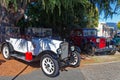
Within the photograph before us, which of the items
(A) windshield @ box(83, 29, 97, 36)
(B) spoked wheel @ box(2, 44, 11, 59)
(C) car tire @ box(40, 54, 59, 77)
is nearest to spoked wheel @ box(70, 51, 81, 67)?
(C) car tire @ box(40, 54, 59, 77)

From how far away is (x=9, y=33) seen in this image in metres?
14.7

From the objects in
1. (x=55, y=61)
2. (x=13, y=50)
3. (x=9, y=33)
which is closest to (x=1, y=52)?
(x=13, y=50)

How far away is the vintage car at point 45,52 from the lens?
10.2m

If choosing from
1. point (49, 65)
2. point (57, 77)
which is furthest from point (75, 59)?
point (57, 77)

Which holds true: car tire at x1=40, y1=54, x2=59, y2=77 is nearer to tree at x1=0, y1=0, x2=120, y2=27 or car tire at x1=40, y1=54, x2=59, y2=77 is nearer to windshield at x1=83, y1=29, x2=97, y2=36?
tree at x1=0, y1=0, x2=120, y2=27

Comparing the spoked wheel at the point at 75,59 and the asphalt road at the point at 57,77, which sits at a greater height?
the spoked wheel at the point at 75,59

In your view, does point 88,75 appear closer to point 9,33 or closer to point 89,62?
point 89,62

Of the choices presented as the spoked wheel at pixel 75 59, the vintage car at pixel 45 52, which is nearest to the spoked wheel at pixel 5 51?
the vintage car at pixel 45 52

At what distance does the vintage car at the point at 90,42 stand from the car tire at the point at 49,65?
6.42m

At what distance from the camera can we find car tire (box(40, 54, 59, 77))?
988 cm

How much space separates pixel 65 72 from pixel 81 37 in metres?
7.02

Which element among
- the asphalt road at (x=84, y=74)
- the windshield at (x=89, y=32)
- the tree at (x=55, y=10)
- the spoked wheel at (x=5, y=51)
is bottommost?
the asphalt road at (x=84, y=74)

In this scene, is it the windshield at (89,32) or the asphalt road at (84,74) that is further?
the windshield at (89,32)

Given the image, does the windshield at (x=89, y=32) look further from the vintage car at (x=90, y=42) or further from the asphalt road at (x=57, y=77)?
the asphalt road at (x=57, y=77)
